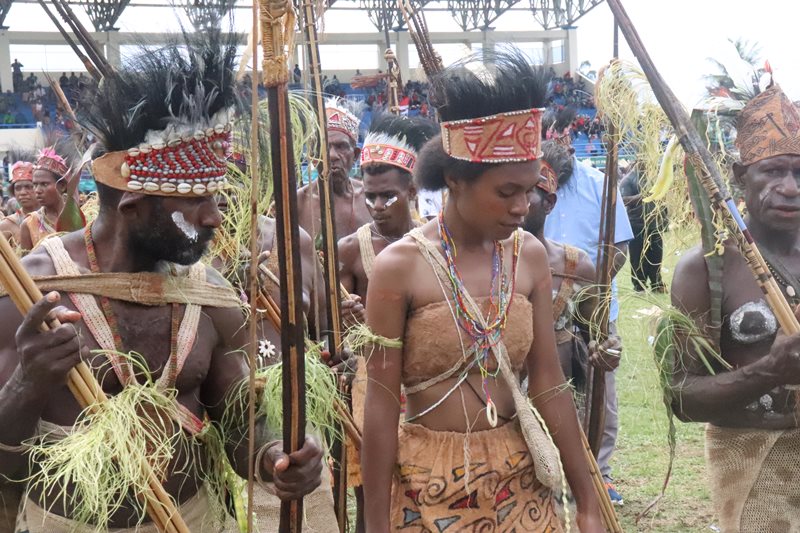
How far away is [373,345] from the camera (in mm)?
2906

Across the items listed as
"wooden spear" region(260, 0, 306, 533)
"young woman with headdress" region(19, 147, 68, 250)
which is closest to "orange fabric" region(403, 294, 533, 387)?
"wooden spear" region(260, 0, 306, 533)

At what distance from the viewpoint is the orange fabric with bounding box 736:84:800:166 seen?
11.3 ft

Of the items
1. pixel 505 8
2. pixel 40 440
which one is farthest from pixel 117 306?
pixel 505 8

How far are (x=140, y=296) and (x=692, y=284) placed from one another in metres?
1.91

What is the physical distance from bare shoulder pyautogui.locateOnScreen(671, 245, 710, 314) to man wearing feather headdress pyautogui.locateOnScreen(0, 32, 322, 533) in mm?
1574

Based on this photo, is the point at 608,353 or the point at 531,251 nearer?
the point at 531,251

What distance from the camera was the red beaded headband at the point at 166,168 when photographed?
2686 millimetres

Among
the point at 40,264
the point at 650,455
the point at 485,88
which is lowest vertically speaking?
A: the point at 650,455

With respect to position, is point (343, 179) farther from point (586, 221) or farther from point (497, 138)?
point (497, 138)

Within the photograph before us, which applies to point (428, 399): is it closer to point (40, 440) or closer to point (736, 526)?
point (40, 440)

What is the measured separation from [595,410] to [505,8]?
4164 cm

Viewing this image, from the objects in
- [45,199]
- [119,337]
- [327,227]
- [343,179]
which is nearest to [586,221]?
[343,179]

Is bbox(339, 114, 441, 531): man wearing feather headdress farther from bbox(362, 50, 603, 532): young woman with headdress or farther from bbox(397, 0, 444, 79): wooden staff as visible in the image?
bbox(362, 50, 603, 532): young woman with headdress

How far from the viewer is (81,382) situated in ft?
8.00
